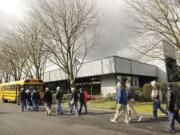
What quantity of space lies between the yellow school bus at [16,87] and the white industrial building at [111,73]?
8.93 metres

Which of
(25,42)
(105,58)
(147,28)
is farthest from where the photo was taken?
(25,42)

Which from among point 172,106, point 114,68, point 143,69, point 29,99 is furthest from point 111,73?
point 172,106

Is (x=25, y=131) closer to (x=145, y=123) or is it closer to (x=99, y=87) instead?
(x=145, y=123)

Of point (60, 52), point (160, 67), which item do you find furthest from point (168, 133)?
point (160, 67)

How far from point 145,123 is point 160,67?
1340 inches

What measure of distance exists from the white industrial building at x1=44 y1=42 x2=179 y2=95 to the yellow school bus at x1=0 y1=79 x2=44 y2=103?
8.93 m

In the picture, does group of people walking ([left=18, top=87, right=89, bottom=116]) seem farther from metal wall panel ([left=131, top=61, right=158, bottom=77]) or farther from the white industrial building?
metal wall panel ([left=131, top=61, right=158, bottom=77])

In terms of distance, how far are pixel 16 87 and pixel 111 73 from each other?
1089 cm

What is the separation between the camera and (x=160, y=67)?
47.6m

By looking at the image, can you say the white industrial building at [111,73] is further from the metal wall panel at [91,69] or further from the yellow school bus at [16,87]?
the yellow school bus at [16,87]

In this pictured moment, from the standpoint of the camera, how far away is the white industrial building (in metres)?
37.9

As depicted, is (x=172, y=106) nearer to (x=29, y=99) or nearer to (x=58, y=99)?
(x=58, y=99)

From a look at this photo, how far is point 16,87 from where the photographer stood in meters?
33.6

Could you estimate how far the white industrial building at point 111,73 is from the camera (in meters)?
37.9
